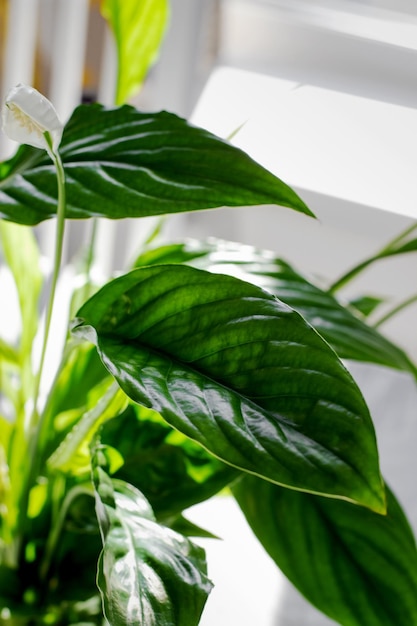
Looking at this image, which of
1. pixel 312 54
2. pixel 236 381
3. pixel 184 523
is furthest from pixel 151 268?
pixel 312 54

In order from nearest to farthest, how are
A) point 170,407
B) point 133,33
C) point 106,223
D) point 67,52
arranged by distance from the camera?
1. point 170,407
2. point 133,33
3. point 67,52
4. point 106,223

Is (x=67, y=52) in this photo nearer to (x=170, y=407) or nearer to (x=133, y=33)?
(x=133, y=33)

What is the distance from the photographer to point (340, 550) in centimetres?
53

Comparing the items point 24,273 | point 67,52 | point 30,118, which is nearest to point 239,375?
point 30,118

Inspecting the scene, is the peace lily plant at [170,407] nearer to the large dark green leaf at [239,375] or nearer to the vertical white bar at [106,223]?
the large dark green leaf at [239,375]

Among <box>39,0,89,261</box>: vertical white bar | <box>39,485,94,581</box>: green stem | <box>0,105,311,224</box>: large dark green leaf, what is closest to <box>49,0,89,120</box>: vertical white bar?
<box>39,0,89,261</box>: vertical white bar

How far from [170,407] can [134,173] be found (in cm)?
19

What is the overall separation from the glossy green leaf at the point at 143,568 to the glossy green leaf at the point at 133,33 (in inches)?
12.6

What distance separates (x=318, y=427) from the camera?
14.3 inches

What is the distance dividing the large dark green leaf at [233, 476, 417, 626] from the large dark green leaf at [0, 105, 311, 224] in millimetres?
187

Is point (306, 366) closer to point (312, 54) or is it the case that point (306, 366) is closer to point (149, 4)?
point (149, 4)

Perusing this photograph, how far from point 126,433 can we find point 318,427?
0.66ft

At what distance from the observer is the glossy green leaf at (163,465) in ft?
1.76

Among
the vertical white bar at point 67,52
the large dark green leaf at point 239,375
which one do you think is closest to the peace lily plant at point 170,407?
the large dark green leaf at point 239,375
